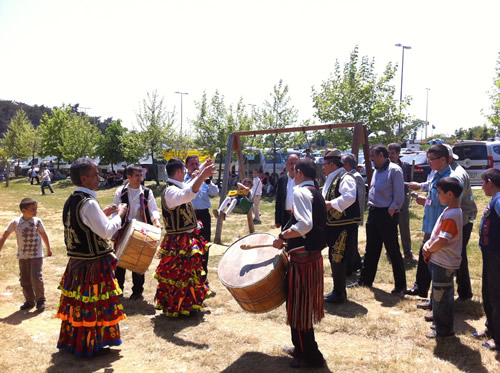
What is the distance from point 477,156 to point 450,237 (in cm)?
1512

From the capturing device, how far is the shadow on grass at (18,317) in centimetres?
549

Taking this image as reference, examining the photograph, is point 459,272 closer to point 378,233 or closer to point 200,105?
point 378,233

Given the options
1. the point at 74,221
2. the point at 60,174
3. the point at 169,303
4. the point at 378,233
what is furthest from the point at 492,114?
the point at 60,174

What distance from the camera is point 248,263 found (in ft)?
13.6

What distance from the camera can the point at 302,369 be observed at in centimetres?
404

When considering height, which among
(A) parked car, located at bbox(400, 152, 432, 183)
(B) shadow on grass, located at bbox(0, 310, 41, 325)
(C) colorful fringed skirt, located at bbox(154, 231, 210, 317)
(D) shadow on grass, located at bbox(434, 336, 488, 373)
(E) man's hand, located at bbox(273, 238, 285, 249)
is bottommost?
(B) shadow on grass, located at bbox(0, 310, 41, 325)

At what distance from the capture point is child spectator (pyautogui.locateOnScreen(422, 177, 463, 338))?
4.30m

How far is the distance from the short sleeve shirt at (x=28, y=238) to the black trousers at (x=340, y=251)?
150 inches

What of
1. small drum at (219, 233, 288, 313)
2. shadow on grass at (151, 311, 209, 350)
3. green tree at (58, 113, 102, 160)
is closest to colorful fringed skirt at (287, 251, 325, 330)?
small drum at (219, 233, 288, 313)

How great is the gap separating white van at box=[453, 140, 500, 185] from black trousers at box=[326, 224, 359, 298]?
1334cm

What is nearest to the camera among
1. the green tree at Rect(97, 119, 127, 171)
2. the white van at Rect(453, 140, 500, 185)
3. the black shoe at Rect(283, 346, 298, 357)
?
the black shoe at Rect(283, 346, 298, 357)

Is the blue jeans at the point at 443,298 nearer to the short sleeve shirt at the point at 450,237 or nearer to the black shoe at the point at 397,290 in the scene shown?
the short sleeve shirt at the point at 450,237

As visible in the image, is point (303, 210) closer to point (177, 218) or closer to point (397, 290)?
point (177, 218)

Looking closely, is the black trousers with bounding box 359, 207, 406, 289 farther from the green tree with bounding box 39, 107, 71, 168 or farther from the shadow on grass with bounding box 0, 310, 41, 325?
the green tree with bounding box 39, 107, 71, 168
